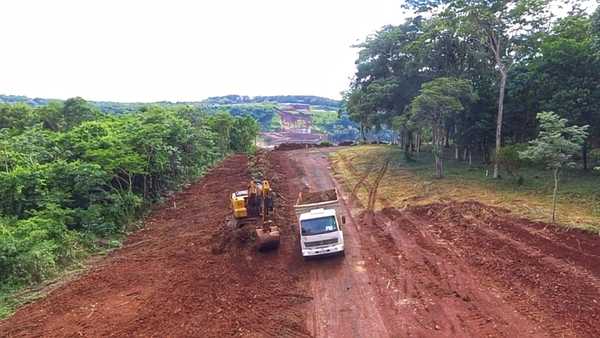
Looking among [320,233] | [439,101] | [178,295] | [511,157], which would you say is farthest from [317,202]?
[511,157]

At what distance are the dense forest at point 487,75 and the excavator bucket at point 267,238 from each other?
1833 cm

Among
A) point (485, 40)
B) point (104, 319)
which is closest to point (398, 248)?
point (104, 319)

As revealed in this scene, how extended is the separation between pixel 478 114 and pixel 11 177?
35248 millimetres

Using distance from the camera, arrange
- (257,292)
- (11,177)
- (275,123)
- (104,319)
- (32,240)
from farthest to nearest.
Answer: (275,123), (11,177), (32,240), (257,292), (104,319)

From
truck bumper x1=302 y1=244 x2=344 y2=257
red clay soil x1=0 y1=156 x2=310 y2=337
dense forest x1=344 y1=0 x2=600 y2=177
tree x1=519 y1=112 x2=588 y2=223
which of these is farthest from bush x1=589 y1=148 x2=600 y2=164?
red clay soil x1=0 y1=156 x2=310 y2=337

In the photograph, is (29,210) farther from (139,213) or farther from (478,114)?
(478,114)

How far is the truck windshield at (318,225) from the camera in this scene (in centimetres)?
1980

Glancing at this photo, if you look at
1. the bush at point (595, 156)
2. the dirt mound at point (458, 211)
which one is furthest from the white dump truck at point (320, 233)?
the bush at point (595, 156)

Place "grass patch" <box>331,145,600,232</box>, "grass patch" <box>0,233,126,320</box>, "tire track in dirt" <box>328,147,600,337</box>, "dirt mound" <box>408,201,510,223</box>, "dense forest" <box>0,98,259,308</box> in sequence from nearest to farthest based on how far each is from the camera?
"tire track in dirt" <box>328,147,600,337</box>, "grass patch" <box>0,233,126,320</box>, "dense forest" <box>0,98,259,308</box>, "grass patch" <box>331,145,600,232</box>, "dirt mound" <box>408,201,510,223</box>

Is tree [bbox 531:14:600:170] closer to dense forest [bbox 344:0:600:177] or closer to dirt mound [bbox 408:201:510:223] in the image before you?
dense forest [bbox 344:0:600:177]

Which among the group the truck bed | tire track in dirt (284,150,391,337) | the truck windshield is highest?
the truck bed

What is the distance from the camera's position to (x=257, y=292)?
17094mm

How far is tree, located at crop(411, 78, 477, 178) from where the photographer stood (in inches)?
1312

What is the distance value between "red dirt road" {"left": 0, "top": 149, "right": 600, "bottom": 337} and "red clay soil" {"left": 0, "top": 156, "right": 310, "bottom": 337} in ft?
0.21
